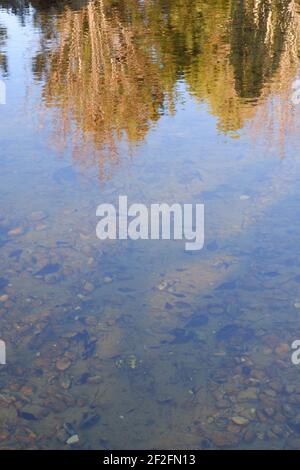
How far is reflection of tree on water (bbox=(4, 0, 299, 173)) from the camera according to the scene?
11.7 m

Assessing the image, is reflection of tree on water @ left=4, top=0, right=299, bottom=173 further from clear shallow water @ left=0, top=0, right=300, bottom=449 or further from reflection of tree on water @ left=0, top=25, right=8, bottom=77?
reflection of tree on water @ left=0, top=25, right=8, bottom=77

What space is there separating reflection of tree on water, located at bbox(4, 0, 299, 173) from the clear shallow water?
0.27ft

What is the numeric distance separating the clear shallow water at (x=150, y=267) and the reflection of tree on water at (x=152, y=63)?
0.27 ft

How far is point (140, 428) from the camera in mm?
4520

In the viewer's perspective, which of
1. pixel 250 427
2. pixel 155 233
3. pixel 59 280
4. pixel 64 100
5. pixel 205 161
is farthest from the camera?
pixel 64 100

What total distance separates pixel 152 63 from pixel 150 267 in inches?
409

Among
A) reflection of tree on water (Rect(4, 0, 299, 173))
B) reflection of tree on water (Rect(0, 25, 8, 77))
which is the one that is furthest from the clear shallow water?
reflection of tree on water (Rect(0, 25, 8, 77))

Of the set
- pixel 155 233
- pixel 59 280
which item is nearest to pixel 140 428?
pixel 59 280

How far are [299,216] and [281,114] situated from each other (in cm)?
445

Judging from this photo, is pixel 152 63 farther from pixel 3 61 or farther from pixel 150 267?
pixel 150 267

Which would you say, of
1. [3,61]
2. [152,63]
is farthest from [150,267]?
[3,61]

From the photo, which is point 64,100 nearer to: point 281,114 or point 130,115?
point 130,115

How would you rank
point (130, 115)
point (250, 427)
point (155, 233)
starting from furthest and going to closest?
point (130, 115), point (155, 233), point (250, 427)

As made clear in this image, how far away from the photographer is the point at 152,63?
51.6ft
